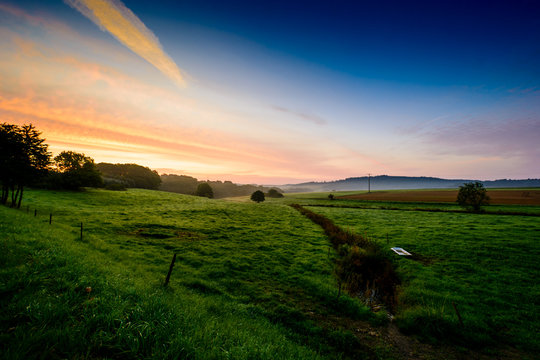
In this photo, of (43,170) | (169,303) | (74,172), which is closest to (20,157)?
(43,170)

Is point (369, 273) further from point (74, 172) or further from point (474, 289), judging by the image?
point (74, 172)

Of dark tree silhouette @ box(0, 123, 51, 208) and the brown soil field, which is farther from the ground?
dark tree silhouette @ box(0, 123, 51, 208)

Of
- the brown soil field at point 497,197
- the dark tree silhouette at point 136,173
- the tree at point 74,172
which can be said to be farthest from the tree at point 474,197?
the dark tree silhouette at point 136,173

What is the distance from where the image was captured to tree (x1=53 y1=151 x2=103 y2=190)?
59562 mm

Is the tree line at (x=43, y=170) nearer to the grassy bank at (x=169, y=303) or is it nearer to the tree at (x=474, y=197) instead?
the grassy bank at (x=169, y=303)

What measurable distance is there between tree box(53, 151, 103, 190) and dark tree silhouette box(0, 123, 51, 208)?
96.6ft

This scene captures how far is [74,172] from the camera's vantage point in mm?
61688

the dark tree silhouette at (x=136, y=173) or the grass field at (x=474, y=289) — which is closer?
the grass field at (x=474, y=289)

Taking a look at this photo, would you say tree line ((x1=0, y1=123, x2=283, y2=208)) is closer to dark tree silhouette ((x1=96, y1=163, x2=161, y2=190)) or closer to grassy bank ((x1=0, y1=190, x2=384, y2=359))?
dark tree silhouette ((x1=96, y1=163, x2=161, y2=190))

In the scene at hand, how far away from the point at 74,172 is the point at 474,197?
118 metres

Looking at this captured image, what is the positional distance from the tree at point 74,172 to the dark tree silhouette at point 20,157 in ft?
96.6

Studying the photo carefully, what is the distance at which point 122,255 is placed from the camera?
16469 millimetres

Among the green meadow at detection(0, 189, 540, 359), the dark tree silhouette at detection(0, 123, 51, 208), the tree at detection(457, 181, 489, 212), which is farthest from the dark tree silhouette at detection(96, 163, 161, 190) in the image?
the tree at detection(457, 181, 489, 212)

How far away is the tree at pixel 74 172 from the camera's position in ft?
195
